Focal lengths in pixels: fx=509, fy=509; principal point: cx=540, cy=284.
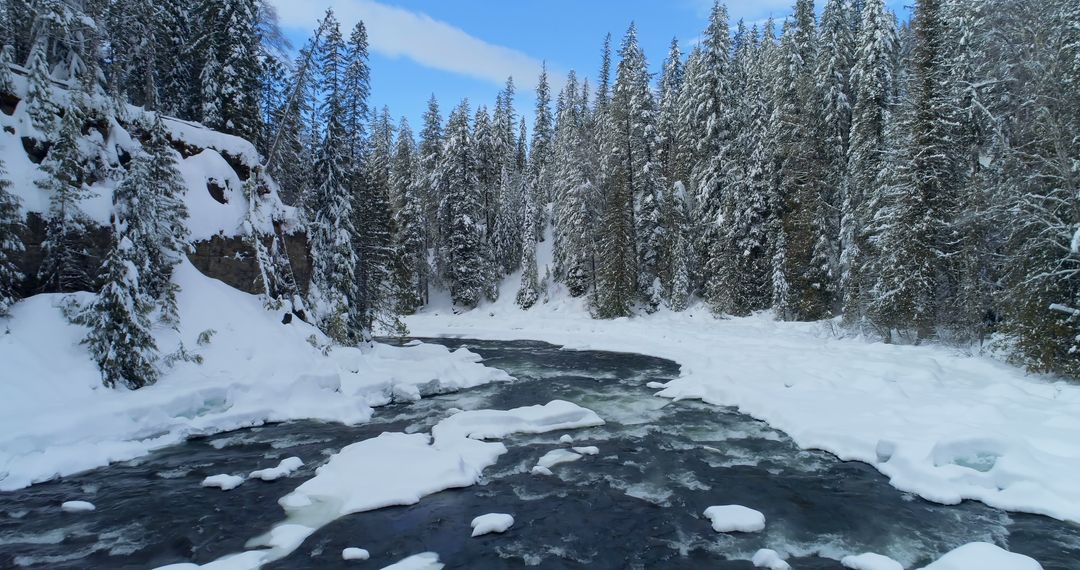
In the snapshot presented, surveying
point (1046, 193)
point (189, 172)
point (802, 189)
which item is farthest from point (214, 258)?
point (802, 189)

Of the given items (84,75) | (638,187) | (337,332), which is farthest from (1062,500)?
(638,187)

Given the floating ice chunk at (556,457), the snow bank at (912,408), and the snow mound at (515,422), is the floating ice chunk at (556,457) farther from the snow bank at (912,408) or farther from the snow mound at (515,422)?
the snow bank at (912,408)

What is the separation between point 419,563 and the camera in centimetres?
603

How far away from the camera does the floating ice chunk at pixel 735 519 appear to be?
7012mm

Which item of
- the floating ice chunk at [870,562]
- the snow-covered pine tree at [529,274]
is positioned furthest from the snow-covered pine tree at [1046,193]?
the snow-covered pine tree at [529,274]

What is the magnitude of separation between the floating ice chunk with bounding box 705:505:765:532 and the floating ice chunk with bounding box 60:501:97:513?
8.98 m

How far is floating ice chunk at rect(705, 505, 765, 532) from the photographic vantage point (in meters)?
7.01

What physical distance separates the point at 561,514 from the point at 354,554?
2912 millimetres

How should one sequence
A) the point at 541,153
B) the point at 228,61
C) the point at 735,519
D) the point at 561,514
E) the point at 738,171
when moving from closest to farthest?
the point at 735,519
the point at 561,514
the point at 228,61
the point at 738,171
the point at 541,153

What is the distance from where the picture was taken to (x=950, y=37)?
18641 millimetres

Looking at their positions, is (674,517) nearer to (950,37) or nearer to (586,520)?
(586,520)

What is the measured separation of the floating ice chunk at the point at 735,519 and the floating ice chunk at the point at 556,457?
2996 mm

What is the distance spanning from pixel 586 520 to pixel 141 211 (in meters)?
12.2

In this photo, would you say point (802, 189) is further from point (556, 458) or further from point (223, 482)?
point (223, 482)
